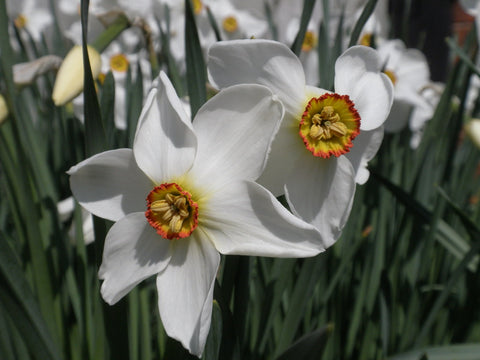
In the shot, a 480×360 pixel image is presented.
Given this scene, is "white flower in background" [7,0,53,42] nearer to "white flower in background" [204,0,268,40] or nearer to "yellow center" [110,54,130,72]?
"white flower in background" [204,0,268,40]

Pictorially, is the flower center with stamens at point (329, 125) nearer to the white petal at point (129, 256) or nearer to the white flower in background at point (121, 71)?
the white petal at point (129, 256)

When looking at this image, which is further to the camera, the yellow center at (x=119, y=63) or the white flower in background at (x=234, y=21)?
the white flower in background at (x=234, y=21)

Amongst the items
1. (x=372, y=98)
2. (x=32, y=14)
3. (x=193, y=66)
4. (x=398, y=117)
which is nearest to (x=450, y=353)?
(x=372, y=98)

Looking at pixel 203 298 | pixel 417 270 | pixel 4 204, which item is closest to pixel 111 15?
pixel 4 204

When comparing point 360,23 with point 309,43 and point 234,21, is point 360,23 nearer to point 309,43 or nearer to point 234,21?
point 309,43

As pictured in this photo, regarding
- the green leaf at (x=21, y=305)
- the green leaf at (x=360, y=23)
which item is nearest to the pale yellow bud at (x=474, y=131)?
the green leaf at (x=360, y=23)
